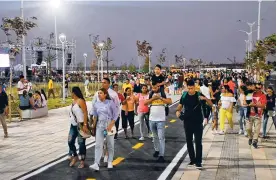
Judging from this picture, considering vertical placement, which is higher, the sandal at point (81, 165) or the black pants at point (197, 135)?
the black pants at point (197, 135)

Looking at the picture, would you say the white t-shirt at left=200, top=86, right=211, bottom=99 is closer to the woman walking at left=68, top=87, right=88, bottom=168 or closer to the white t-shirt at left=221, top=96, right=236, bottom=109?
the white t-shirt at left=221, top=96, right=236, bottom=109

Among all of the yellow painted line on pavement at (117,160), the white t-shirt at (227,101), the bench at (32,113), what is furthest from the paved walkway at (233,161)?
the bench at (32,113)

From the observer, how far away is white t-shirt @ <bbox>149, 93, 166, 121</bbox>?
8.50m

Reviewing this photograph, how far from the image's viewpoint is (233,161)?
8477 millimetres

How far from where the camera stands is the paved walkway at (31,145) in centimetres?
834

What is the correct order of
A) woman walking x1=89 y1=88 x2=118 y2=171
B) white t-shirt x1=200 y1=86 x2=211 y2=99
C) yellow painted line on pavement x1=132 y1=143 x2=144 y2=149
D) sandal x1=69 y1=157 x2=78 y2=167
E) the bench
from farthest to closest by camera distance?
the bench
white t-shirt x1=200 y1=86 x2=211 y2=99
yellow painted line on pavement x1=132 y1=143 x2=144 y2=149
sandal x1=69 y1=157 x2=78 y2=167
woman walking x1=89 y1=88 x2=118 y2=171

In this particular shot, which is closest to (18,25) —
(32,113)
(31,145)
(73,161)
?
(32,113)

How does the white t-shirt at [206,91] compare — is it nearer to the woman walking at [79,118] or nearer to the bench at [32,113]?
the woman walking at [79,118]

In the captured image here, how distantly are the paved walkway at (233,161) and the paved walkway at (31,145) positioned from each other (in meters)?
3.18

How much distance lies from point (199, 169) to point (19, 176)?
3.51 metres

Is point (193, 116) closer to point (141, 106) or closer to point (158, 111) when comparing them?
point (158, 111)

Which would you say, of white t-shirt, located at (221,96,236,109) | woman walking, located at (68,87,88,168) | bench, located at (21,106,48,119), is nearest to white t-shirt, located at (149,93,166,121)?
woman walking, located at (68,87,88,168)

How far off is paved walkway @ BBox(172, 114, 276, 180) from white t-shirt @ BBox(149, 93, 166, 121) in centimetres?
111

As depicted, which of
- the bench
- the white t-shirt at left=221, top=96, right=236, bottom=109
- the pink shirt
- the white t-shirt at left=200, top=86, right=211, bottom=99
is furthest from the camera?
the bench
